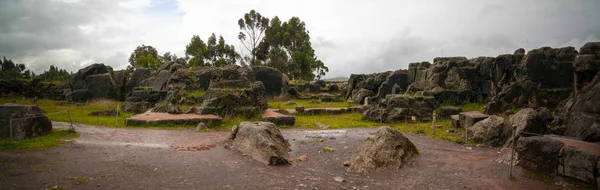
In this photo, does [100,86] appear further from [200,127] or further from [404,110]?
[404,110]

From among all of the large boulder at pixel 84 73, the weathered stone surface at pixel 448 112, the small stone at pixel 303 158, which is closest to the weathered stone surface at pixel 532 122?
the small stone at pixel 303 158

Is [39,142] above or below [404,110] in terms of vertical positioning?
below

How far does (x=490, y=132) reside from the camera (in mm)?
11195

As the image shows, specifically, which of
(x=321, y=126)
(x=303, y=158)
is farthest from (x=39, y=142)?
(x=321, y=126)

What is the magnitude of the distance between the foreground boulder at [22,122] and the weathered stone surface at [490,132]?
14.8 meters

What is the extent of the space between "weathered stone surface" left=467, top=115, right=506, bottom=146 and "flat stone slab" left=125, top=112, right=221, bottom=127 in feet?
36.1

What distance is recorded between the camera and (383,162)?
872 centimetres

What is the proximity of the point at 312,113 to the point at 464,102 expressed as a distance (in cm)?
1020

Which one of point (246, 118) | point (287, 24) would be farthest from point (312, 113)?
point (287, 24)

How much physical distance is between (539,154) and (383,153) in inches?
138

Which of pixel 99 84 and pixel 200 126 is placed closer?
pixel 200 126

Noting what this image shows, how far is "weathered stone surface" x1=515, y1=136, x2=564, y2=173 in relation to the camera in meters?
7.10

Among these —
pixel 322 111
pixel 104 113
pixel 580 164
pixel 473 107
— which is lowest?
→ pixel 580 164

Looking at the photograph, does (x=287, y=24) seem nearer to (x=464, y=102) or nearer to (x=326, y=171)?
(x=464, y=102)
